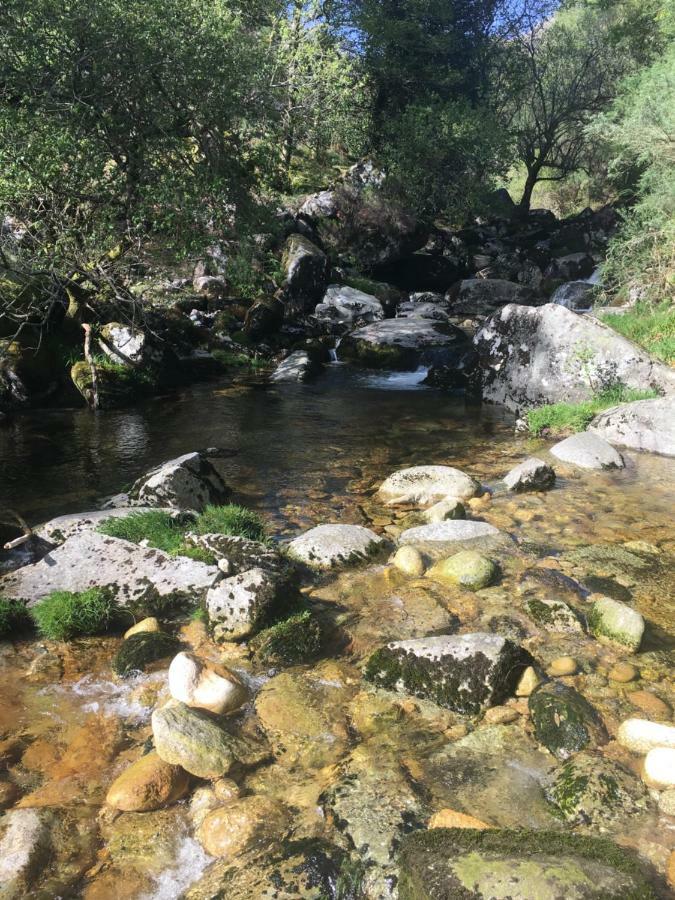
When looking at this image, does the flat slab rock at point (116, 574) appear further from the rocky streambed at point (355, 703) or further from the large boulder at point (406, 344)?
the large boulder at point (406, 344)

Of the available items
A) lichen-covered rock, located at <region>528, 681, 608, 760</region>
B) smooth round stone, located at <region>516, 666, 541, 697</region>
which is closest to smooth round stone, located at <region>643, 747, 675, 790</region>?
lichen-covered rock, located at <region>528, 681, 608, 760</region>

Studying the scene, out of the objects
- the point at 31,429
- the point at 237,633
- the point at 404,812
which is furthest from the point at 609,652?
the point at 31,429

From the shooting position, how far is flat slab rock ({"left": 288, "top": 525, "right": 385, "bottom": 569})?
604 centimetres

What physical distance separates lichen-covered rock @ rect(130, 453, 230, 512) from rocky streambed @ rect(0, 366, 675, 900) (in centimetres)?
4

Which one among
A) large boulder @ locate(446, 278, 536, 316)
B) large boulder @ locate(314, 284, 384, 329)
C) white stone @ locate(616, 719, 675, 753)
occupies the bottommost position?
white stone @ locate(616, 719, 675, 753)

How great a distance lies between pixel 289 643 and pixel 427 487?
360 cm

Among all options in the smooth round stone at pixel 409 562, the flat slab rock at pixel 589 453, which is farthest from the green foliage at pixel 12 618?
the flat slab rock at pixel 589 453

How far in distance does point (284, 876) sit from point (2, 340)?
36.6 feet

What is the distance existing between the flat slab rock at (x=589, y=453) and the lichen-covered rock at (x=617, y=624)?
14.5 ft

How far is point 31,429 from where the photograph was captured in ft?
36.6

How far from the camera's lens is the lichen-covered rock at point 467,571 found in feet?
18.3

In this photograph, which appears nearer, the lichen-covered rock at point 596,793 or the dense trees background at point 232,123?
the lichen-covered rock at point 596,793

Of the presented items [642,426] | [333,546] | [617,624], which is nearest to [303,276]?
[642,426]

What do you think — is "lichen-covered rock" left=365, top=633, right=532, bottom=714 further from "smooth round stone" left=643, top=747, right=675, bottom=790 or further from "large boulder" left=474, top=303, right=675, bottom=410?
"large boulder" left=474, top=303, right=675, bottom=410
